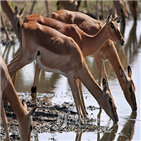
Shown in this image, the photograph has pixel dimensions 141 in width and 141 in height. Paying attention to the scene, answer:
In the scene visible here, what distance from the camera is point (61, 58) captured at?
586 centimetres

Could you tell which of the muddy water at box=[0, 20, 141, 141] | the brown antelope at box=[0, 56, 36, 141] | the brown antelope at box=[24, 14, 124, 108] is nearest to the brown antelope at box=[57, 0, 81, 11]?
the muddy water at box=[0, 20, 141, 141]

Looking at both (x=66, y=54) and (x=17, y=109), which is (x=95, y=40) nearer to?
(x=66, y=54)

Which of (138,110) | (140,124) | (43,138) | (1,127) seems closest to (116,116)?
(140,124)

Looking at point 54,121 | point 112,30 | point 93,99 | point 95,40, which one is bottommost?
point 54,121

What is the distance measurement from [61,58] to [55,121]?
0.88 m

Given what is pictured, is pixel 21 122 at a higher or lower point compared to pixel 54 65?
lower

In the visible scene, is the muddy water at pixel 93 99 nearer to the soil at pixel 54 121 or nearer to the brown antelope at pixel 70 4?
the soil at pixel 54 121

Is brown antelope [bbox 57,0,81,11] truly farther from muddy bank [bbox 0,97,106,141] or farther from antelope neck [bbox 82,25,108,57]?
muddy bank [bbox 0,97,106,141]

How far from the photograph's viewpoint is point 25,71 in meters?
8.88

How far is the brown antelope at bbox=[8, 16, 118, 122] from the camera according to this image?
19.2 feet

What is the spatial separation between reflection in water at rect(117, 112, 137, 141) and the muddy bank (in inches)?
11.3

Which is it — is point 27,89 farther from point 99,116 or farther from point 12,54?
point 12,54

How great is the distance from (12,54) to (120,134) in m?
5.12

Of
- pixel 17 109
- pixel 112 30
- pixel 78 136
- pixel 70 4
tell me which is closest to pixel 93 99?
pixel 112 30
